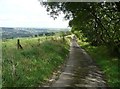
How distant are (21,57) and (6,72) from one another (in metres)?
4.96

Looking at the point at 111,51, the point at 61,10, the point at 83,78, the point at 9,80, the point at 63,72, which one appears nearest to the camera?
the point at 9,80

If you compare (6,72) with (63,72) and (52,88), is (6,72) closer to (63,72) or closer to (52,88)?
(52,88)

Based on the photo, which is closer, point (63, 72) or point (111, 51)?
point (63, 72)

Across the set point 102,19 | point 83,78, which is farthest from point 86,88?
point 102,19

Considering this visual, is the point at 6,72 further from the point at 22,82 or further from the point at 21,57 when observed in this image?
the point at 21,57

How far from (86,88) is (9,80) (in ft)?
13.6

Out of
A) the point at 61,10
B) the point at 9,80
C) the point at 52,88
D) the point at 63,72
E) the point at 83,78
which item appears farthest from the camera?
the point at 61,10

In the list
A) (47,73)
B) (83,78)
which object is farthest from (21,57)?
(83,78)

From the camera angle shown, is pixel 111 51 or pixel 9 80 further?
pixel 111 51

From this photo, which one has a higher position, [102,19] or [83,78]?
[102,19]

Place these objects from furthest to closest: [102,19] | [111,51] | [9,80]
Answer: [111,51]
[102,19]
[9,80]

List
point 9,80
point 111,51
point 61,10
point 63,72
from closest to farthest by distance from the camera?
point 9,80 < point 63,72 < point 61,10 < point 111,51

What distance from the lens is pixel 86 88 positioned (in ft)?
50.8

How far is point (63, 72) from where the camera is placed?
69.7 feet
